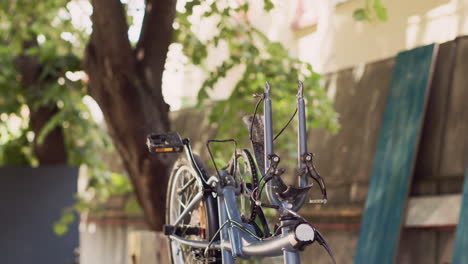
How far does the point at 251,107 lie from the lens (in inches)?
193

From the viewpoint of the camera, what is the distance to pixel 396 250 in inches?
235

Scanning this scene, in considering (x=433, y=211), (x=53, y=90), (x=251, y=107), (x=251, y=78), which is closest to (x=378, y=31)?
(x=433, y=211)

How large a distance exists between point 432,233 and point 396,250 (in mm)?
286

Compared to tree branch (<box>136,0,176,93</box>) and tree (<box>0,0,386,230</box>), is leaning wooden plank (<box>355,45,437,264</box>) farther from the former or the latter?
tree branch (<box>136,0,176,93</box>)

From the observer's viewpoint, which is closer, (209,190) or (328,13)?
(209,190)

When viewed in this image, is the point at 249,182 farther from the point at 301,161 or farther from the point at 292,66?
the point at 292,66

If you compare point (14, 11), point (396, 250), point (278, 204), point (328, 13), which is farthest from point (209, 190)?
point (328, 13)

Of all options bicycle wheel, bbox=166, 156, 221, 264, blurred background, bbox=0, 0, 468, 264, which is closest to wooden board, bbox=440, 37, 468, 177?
blurred background, bbox=0, 0, 468, 264

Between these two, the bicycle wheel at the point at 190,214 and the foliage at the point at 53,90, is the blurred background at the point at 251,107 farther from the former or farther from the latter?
the bicycle wheel at the point at 190,214

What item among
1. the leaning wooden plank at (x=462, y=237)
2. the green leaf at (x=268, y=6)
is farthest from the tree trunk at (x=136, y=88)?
the leaning wooden plank at (x=462, y=237)

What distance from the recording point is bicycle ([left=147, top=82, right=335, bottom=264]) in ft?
7.22

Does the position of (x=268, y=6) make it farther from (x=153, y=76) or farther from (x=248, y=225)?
(x=248, y=225)

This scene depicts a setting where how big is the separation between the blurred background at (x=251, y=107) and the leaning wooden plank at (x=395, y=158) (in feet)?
0.04

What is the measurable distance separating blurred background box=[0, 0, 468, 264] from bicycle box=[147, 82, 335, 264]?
155 cm
